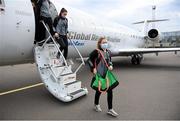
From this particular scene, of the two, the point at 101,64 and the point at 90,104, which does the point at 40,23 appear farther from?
the point at 90,104

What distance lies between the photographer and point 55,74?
21.1 ft

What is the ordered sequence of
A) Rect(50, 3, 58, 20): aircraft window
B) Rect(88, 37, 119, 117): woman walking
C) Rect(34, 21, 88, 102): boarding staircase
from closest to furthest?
Rect(88, 37, 119, 117): woman walking
Rect(34, 21, 88, 102): boarding staircase
Rect(50, 3, 58, 20): aircraft window

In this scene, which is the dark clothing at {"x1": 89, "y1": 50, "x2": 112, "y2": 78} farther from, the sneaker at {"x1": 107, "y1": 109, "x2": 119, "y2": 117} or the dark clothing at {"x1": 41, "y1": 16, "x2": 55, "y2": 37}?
the dark clothing at {"x1": 41, "y1": 16, "x2": 55, "y2": 37}

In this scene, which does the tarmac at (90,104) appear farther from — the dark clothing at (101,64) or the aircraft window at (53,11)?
the aircraft window at (53,11)

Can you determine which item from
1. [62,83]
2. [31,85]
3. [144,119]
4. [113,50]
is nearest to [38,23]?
[62,83]

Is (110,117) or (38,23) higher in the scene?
(38,23)

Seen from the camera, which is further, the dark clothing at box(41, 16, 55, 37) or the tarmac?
the dark clothing at box(41, 16, 55, 37)

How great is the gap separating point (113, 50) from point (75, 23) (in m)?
5.20

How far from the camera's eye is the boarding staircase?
20.3 ft

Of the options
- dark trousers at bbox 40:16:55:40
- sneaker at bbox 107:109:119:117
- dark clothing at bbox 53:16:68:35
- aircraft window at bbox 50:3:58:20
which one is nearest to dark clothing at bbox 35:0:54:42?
dark trousers at bbox 40:16:55:40

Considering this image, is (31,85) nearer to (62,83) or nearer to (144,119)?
(62,83)

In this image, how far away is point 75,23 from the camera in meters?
9.77

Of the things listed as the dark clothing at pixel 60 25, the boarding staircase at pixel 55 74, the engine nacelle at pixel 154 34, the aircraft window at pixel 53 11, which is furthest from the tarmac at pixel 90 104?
the engine nacelle at pixel 154 34

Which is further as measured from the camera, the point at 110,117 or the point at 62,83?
the point at 62,83
